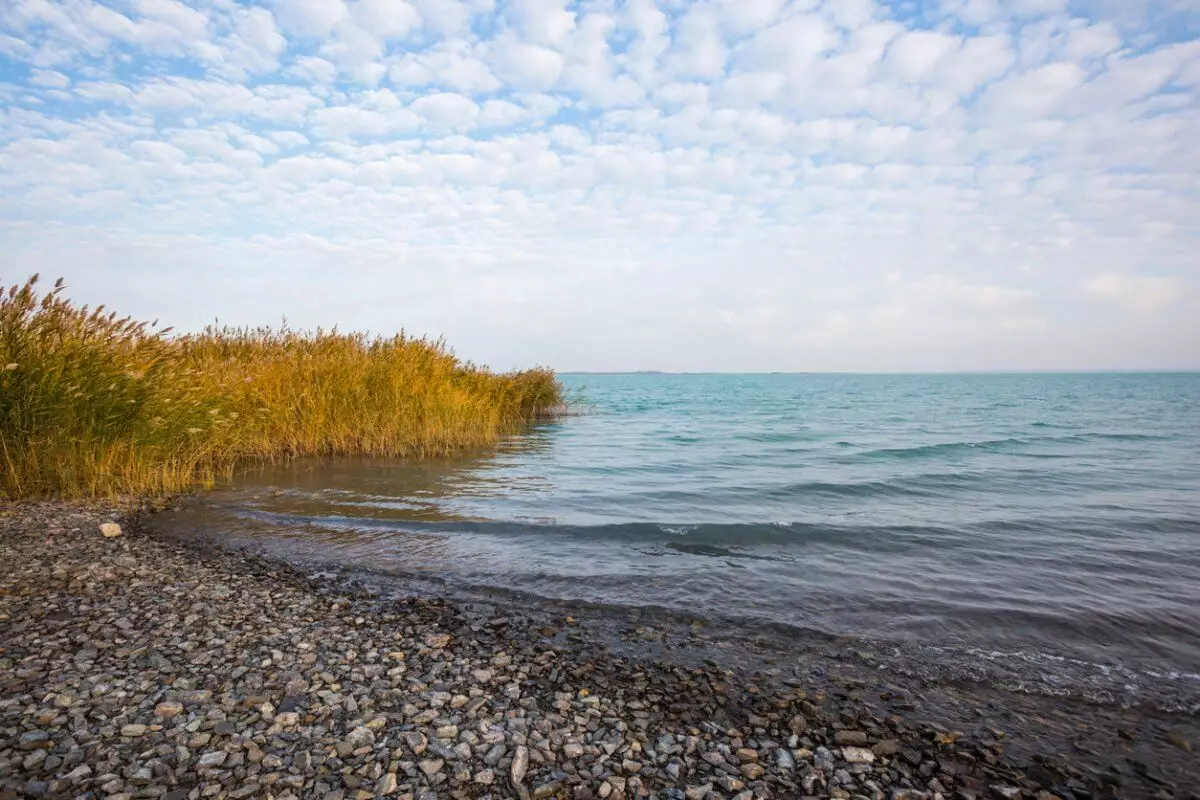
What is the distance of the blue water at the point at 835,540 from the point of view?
20.9 feet

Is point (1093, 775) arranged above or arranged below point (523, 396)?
below

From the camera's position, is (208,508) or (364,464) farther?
(364,464)

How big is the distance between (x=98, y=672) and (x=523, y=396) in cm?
2815

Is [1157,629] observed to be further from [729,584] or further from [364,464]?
[364,464]

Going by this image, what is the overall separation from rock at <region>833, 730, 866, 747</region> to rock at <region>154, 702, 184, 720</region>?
439 centimetres

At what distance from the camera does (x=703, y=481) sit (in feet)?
51.8

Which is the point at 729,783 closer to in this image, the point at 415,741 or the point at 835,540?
the point at 415,741

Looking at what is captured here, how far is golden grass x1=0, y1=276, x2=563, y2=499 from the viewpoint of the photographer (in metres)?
9.79

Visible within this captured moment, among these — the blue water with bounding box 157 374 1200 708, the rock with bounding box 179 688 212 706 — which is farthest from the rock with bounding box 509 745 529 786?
the blue water with bounding box 157 374 1200 708

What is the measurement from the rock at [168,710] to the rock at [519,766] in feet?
7.50

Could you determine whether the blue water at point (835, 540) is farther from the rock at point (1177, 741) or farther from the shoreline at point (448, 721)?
the shoreline at point (448, 721)

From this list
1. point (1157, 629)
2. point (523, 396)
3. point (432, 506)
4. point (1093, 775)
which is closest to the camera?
point (1093, 775)

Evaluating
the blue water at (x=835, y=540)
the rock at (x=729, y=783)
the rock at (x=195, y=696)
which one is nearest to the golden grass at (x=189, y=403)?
the blue water at (x=835, y=540)

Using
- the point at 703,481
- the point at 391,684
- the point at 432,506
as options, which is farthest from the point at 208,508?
the point at 703,481
